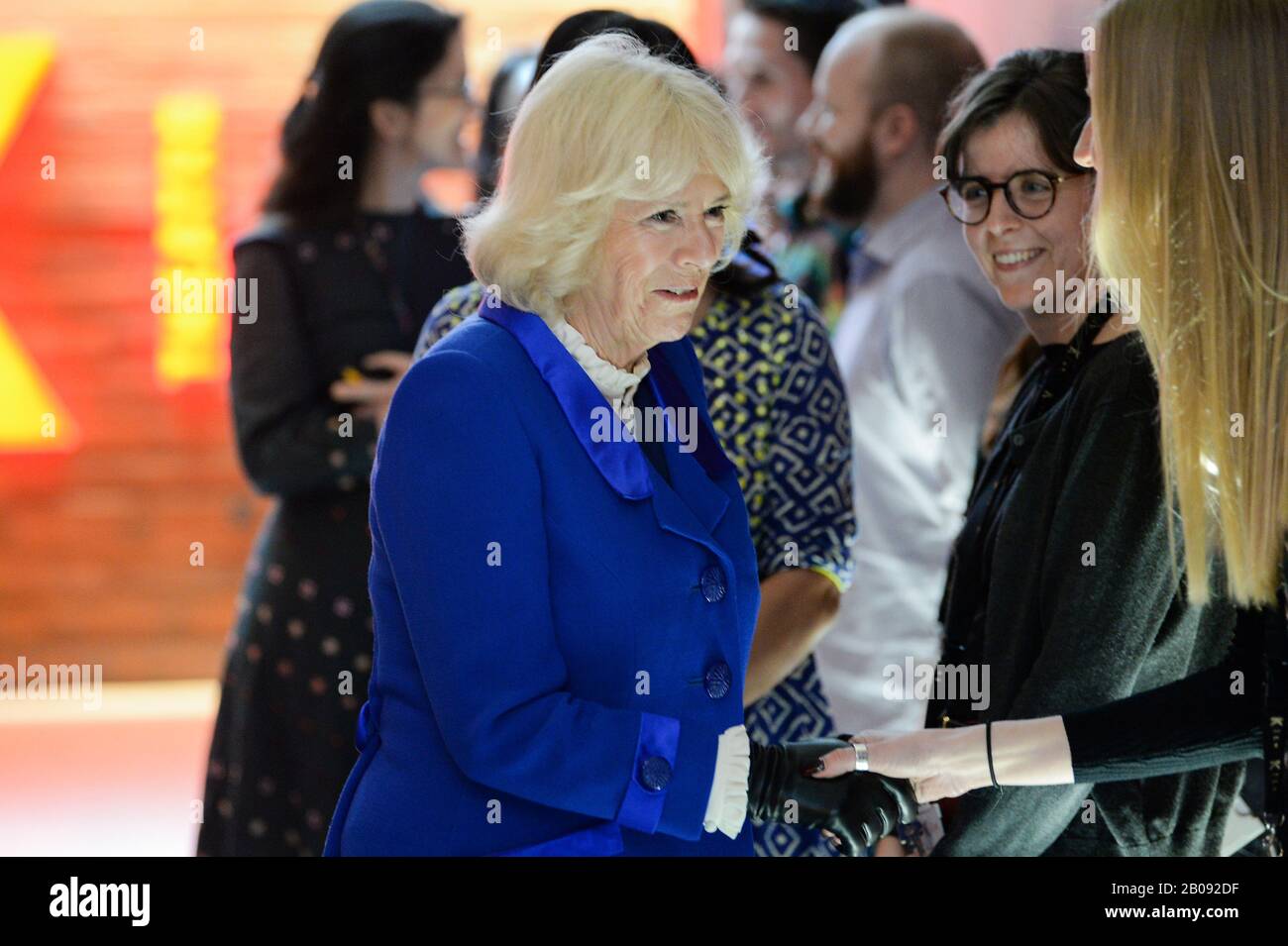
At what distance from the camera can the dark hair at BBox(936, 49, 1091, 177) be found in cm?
215

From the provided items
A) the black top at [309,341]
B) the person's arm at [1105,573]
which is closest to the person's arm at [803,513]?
the person's arm at [1105,573]

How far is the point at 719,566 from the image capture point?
1.81m

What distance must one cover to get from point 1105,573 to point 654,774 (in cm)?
58

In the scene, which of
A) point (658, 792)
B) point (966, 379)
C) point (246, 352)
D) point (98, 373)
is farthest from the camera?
point (98, 373)

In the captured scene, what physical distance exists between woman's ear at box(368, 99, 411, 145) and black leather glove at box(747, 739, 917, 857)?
5.17 feet

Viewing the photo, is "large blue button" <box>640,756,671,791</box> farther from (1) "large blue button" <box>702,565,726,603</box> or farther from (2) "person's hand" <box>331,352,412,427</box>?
(2) "person's hand" <box>331,352,412,427</box>

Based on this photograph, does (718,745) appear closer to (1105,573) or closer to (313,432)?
(1105,573)

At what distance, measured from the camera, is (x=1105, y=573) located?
1861 mm

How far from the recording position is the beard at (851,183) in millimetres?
3531

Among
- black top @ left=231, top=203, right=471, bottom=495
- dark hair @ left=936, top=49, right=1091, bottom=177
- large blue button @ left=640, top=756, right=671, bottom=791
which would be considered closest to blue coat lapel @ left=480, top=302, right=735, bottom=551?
large blue button @ left=640, top=756, right=671, bottom=791

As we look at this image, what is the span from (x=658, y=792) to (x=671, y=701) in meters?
0.12

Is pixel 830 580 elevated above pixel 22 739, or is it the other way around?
pixel 830 580
